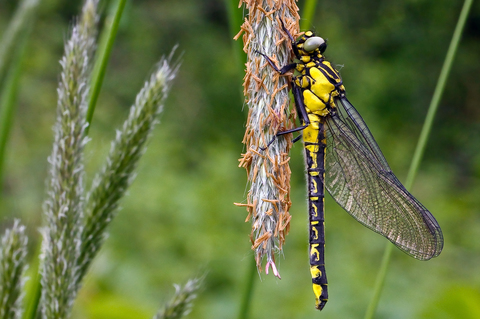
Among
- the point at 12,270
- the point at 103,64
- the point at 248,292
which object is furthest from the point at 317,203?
the point at 12,270

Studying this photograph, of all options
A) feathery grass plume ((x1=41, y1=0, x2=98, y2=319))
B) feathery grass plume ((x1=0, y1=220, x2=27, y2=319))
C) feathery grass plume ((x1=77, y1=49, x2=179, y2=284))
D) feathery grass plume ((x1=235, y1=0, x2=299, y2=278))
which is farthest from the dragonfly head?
feathery grass plume ((x1=0, y1=220, x2=27, y2=319))

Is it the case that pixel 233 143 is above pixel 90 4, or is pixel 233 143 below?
above

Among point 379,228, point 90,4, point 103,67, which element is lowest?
point 379,228

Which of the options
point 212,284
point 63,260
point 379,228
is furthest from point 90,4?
point 212,284

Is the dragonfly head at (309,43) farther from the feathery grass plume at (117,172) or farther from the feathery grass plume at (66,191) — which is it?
the feathery grass plume at (66,191)

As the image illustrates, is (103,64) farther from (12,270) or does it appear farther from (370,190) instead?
(370,190)

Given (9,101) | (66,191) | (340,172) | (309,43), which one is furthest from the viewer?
(340,172)

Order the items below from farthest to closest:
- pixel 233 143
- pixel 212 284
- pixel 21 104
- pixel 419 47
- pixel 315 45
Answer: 1. pixel 419 47
2. pixel 233 143
3. pixel 21 104
4. pixel 212 284
5. pixel 315 45

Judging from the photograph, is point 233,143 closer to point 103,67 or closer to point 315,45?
point 315,45
